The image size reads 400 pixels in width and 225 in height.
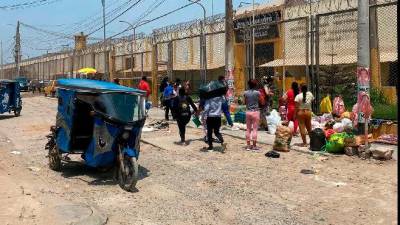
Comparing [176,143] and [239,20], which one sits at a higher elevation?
[239,20]

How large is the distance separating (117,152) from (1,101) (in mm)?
15275

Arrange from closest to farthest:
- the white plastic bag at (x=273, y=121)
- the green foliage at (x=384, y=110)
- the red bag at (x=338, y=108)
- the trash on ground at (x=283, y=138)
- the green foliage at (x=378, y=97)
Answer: the trash on ground at (x=283, y=138) < the white plastic bag at (x=273, y=121) < the red bag at (x=338, y=108) < the green foliage at (x=384, y=110) < the green foliage at (x=378, y=97)

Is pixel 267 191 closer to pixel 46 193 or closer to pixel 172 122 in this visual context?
pixel 46 193

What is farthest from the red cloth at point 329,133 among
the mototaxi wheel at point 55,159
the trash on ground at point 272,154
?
the mototaxi wheel at point 55,159

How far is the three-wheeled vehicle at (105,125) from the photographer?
27.9ft

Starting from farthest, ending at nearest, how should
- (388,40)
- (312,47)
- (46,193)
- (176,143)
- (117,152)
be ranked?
(388,40), (312,47), (176,143), (117,152), (46,193)

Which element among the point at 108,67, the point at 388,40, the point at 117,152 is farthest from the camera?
the point at 108,67

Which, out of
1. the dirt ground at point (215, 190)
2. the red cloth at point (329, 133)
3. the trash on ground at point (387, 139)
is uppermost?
the red cloth at point (329, 133)

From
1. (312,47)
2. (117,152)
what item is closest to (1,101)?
(312,47)

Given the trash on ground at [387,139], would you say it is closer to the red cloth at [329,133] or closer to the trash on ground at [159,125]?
the red cloth at [329,133]

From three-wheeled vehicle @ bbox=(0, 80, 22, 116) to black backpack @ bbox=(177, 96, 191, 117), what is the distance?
40.2ft

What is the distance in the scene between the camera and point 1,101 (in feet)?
73.4

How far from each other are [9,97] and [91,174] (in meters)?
14.7

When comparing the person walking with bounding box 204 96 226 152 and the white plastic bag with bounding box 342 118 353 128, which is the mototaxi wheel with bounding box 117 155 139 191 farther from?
the white plastic bag with bounding box 342 118 353 128
